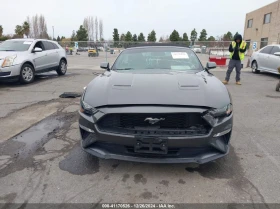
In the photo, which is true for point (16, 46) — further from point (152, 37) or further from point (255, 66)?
point (152, 37)

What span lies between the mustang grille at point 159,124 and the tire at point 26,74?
661 centimetres

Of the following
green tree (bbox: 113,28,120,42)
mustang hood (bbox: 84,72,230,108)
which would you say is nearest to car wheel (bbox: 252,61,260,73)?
mustang hood (bbox: 84,72,230,108)

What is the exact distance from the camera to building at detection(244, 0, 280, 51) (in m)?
31.5

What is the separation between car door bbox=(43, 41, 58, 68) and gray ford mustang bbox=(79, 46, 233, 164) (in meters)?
7.61

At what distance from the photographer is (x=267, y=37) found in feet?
111

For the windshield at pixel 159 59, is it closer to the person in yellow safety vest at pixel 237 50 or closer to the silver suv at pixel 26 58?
the person in yellow safety vest at pixel 237 50

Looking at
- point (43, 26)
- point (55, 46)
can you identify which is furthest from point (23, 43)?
point (43, 26)

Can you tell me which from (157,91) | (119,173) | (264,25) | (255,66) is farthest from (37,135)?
(264,25)

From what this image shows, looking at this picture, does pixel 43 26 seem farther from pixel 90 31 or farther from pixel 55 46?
pixel 55 46

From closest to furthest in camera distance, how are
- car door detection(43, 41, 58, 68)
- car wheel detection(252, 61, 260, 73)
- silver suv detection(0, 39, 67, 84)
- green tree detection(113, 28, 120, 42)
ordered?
silver suv detection(0, 39, 67, 84) → car door detection(43, 41, 58, 68) → car wheel detection(252, 61, 260, 73) → green tree detection(113, 28, 120, 42)

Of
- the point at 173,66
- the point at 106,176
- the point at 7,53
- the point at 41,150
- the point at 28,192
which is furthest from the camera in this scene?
the point at 7,53

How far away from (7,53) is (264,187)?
8271mm

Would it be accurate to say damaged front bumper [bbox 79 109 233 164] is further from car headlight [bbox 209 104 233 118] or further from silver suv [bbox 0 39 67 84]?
silver suv [bbox 0 39 67 84]

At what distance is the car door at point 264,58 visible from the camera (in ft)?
36.3
